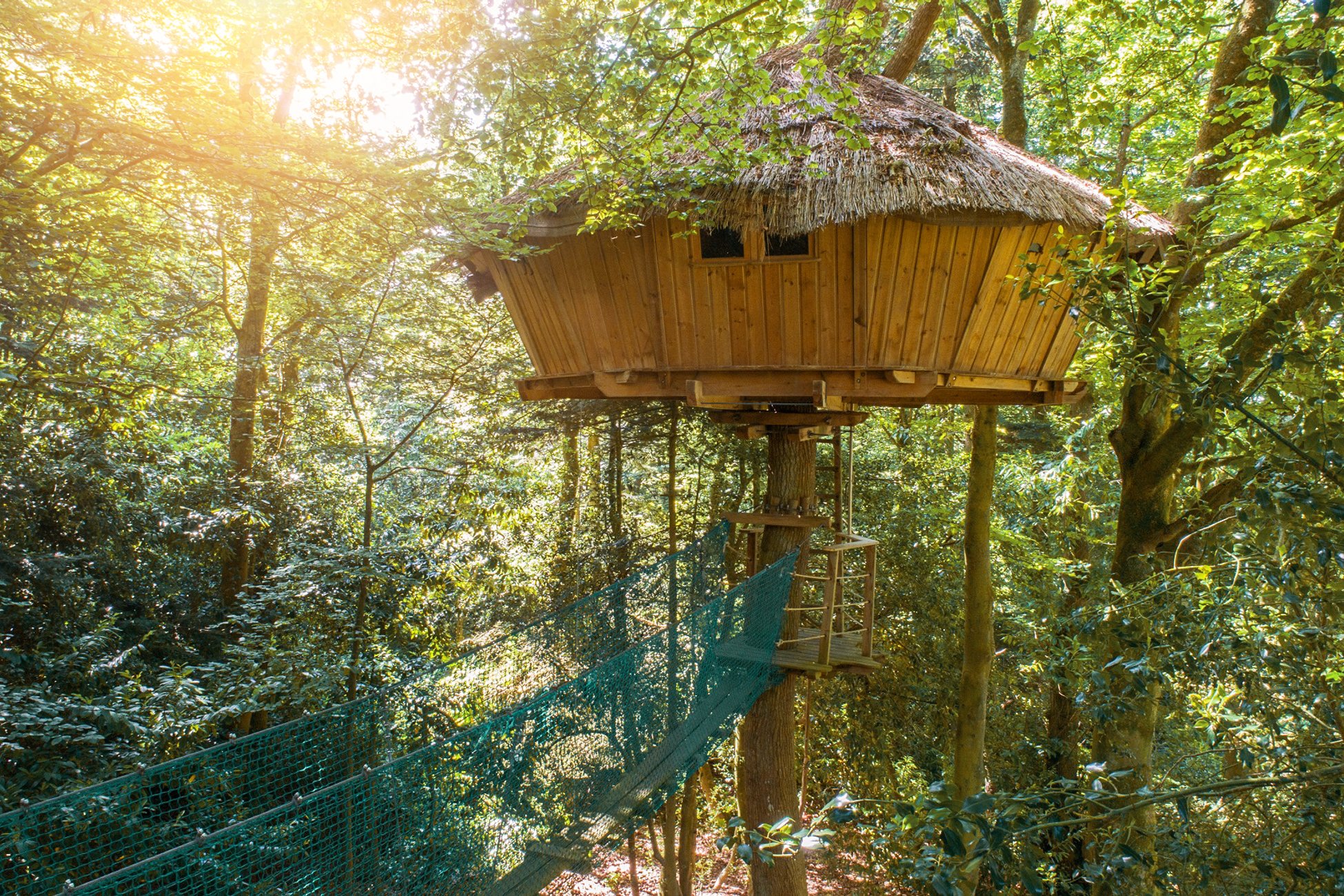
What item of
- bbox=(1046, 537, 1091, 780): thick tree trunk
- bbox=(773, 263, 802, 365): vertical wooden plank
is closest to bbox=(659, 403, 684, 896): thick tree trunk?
bbox=(773, 263, 802, 365): vertical wooden plank

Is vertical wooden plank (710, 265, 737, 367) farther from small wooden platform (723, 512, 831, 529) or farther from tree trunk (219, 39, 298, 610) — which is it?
tree trunk (219, 39, 298, 610)

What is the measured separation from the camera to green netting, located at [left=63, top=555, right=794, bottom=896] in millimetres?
2387

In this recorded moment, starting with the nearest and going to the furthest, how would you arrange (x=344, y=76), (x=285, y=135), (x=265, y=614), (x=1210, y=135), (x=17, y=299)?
(x=17, y=299) → (x=285, y=135) → (x=344, y=76) → (x=1210, y=135) → (x=265, y=614)

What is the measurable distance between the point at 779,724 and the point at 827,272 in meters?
3.30

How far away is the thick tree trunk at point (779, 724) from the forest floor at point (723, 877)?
2.37 m

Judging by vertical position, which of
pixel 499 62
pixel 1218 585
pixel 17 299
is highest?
pixel 499 62

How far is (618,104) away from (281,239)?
193 centimetres

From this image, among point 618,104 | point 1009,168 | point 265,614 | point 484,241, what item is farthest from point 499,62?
point 265,614

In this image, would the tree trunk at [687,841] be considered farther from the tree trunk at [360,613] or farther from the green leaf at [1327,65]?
the green leaf at [1327,65]

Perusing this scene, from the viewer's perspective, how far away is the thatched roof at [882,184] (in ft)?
13.3

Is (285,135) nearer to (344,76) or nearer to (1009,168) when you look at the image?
(344,76)

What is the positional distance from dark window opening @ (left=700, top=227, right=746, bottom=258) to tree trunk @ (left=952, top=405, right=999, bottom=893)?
8.68 ft

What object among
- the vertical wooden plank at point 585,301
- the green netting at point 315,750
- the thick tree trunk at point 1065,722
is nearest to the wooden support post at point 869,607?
the green netting at point 315,750

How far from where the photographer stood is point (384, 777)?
8.45 ft
